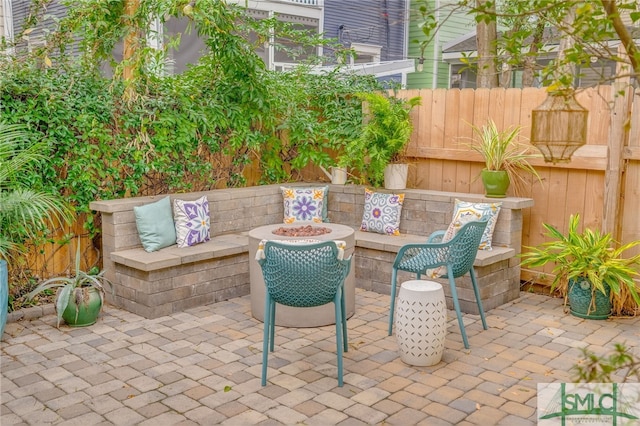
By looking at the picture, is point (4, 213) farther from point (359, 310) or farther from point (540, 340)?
point (540, 340)

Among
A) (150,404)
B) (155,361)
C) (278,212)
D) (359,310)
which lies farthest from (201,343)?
(278,212)

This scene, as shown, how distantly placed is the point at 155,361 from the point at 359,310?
69.9 inches

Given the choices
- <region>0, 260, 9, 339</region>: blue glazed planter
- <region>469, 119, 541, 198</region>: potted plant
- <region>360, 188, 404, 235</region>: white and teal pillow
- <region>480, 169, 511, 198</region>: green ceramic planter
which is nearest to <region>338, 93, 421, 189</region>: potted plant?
<region>360, 188, 404, 235</region>: white and teal pillow

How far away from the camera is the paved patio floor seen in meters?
3.32

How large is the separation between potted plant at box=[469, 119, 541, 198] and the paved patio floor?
1.10 meters

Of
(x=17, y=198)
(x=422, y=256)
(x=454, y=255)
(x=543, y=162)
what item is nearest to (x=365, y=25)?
(x=543, y=162)

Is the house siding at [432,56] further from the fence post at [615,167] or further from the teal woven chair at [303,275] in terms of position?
the teal woven chair at [303,275]

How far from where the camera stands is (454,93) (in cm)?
609

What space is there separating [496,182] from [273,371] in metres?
2.73

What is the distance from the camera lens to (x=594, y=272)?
482cm

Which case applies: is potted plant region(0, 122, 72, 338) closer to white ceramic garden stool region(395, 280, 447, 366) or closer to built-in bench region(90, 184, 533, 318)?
built-in bench region(90, 184, 533, 318)

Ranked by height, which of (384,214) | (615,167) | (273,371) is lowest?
(273,371)

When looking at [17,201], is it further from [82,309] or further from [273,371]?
[273,371]

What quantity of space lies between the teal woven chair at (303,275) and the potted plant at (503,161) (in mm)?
2268
